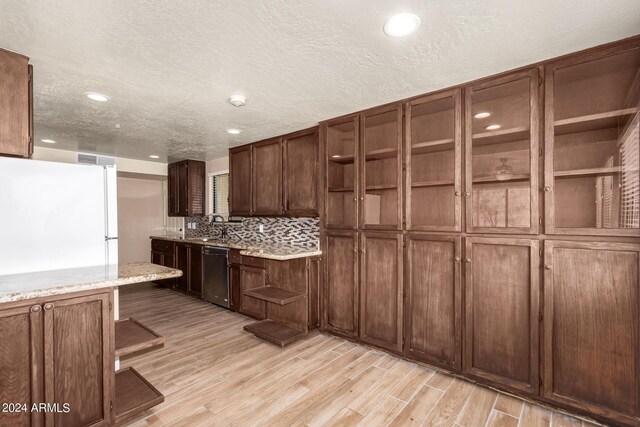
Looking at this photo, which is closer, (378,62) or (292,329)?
(378,62)

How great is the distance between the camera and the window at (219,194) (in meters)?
5.39

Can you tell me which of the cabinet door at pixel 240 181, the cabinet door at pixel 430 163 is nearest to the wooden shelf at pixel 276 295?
the cabinet door at pixel 240 181

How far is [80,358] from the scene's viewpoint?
1.63m

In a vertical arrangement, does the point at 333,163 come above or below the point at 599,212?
above

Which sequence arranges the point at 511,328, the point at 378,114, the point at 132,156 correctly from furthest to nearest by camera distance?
the point at 132,156 < the point at 378,114 < the point at 511,328

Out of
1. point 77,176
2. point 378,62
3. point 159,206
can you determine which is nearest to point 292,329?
point 77,176

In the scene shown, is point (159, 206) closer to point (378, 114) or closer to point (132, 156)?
point (132, 156)

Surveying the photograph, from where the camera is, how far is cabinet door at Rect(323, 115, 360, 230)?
10.6 ft

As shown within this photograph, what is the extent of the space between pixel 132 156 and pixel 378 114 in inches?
177

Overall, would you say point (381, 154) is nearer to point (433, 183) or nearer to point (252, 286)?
point (433, 183)

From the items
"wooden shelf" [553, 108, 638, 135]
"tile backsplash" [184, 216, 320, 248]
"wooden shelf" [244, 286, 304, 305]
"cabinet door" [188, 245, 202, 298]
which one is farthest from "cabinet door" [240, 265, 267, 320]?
"wooden shelf" [553, 108, 638, 135]

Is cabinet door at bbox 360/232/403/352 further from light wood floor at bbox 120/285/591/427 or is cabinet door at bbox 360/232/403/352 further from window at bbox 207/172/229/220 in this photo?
window at bbox 207/172/229/220

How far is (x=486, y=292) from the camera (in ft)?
7.43

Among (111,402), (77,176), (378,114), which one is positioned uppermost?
(378,114)
